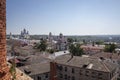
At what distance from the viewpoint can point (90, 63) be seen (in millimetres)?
31922

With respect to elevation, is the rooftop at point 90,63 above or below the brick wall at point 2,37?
below

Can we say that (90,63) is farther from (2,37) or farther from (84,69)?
(2,37)

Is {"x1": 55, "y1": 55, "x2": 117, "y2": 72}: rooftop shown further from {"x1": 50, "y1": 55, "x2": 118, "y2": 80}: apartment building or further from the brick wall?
the brick wall

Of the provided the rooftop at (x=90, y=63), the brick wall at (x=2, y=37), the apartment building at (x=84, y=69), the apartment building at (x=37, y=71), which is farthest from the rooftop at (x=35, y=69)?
the brick wall at (x=2, y=37)

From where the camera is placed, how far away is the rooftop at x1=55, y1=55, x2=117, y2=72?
29.7m

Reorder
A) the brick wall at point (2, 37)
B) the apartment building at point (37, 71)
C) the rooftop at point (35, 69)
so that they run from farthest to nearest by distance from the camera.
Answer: the rooftop at point (35, 69), the apartment building at point (37, 71), the brick wall at point (2, 37)

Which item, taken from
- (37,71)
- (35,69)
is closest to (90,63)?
(37,71)

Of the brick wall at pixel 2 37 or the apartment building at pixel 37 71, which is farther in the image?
the apartment building at pixel 37 71

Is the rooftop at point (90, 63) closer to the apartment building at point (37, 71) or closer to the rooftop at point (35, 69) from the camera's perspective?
the rooftop at point (35, 69)

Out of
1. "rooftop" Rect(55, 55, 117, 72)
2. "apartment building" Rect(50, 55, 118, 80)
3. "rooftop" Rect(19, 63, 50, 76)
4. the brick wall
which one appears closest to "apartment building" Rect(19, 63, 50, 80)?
"rooftop" Rect(19, 63, 50, 76)

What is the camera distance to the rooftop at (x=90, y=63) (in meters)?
29.7

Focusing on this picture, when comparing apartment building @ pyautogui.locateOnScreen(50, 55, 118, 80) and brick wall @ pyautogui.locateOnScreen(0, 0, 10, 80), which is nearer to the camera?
brick wall @ pyautogui.locateOnScreen(0, 0, 10, 80)

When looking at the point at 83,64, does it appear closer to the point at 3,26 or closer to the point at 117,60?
the point at 117,60

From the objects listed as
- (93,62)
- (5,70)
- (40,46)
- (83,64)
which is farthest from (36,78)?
(40,46)
